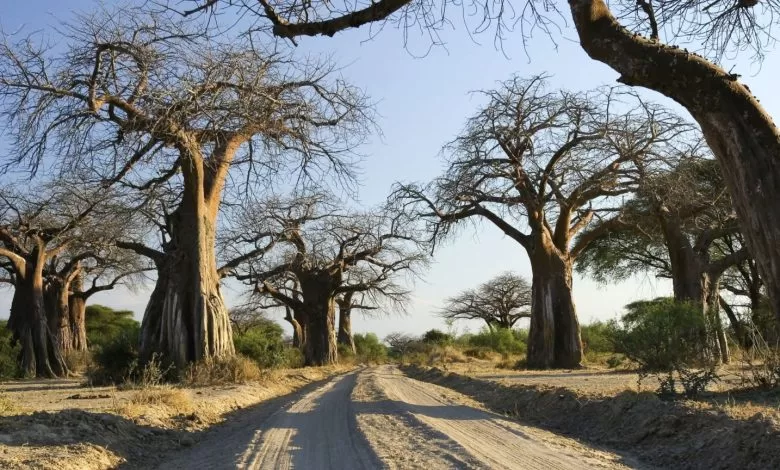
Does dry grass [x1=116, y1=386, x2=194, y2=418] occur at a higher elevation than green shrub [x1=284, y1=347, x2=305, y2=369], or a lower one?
lower

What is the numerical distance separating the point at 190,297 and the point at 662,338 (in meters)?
11.2

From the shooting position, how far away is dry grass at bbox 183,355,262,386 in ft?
54.0

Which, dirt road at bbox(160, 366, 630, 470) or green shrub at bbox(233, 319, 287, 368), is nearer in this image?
dirt road at bbox(160, 366, 630, 470)

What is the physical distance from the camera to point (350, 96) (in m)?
15.5

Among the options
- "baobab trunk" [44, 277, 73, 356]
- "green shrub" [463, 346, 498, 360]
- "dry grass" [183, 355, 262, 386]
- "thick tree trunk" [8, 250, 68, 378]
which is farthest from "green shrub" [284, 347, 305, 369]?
"dry grass" [183, 355, 262, 386]

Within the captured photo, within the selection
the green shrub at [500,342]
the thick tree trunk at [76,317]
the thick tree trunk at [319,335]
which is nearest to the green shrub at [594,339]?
the green shrub at [500,342]

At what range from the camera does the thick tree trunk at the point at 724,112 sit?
5293 mm

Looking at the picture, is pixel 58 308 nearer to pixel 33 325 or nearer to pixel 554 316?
pixel 33 325

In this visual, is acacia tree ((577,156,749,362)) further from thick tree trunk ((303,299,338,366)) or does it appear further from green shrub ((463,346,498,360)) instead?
thick tree trunk ((303,299,338,366))

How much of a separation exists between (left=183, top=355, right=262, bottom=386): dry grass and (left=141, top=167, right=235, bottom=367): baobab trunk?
288mm

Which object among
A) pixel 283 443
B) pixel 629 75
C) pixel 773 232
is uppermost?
pixel 629 75

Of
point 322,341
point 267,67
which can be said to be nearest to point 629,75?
point 267,67

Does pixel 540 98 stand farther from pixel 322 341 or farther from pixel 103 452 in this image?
pixel 322 341

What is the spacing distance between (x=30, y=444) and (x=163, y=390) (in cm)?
464
